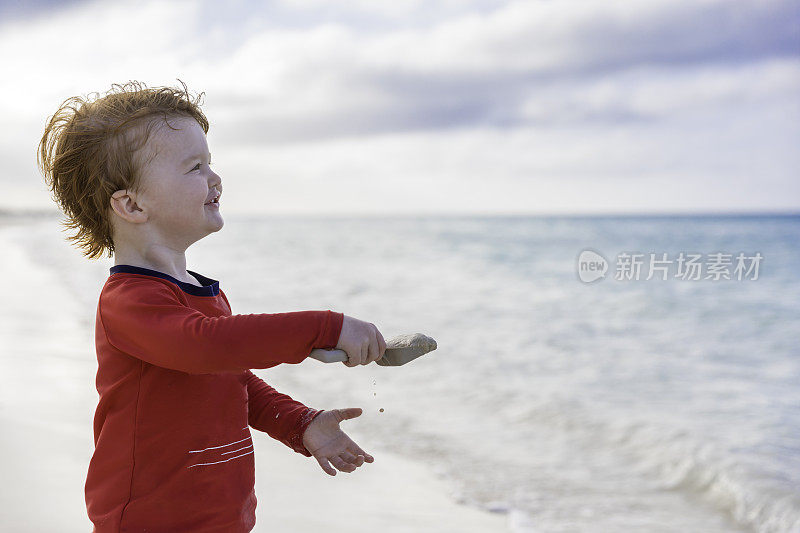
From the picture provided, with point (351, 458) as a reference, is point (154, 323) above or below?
above

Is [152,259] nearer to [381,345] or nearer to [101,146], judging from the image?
[101,146]

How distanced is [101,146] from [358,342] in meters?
0.72

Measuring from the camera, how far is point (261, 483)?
3.55 meters

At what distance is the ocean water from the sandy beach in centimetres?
22

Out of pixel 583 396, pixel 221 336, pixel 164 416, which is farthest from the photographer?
pixel 583 396

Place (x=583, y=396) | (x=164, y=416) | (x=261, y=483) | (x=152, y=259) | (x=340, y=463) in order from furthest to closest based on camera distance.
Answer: (x=583, y=396), (x=261, y=483), (x=340, y=463), (x=152, y=259), (x=164, y=416)

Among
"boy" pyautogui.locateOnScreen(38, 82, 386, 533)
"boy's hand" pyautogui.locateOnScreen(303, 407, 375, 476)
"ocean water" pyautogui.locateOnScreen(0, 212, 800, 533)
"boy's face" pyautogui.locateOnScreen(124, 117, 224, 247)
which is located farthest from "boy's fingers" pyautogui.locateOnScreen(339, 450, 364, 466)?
"ocean water" pyautogui.locateOnScreen(0, 212, 800, 533)

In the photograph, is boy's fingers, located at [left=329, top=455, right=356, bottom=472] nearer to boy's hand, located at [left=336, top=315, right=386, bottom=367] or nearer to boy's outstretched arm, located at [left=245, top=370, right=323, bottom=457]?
boy's outstretched arm, located at [left=245, top=370, right=323, bottom=457]

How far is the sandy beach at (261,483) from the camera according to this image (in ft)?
10.2

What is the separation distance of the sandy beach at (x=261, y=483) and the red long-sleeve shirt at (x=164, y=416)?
154cm

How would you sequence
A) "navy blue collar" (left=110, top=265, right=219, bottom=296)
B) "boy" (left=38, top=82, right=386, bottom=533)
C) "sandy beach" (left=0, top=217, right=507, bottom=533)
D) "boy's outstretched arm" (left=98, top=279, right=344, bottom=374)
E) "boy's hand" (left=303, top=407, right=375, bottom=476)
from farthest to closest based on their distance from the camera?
"sandy beach" (left=0, top=217, right=507, bottom=533), "boy's hand" (left=303, top=407, right=375, bottom=476), "navy blue collar" (left=110, top=265, right=219, bottom=296), "boy" (left=38, top=82, right=386, bottom=533), "boy's outstretched arm" (left=98, top=279, right=344, bottom=374)

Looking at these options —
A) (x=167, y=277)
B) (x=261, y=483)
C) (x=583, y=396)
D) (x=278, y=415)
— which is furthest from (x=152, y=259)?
(x=583, y=396)

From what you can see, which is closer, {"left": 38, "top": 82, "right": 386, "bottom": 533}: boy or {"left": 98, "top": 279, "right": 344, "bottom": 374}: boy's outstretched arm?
{"left": 98, "top": 279, "right": 344, "bottom": 374}: boy's outstretched arm

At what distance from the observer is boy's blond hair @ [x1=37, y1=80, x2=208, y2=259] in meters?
1.65
